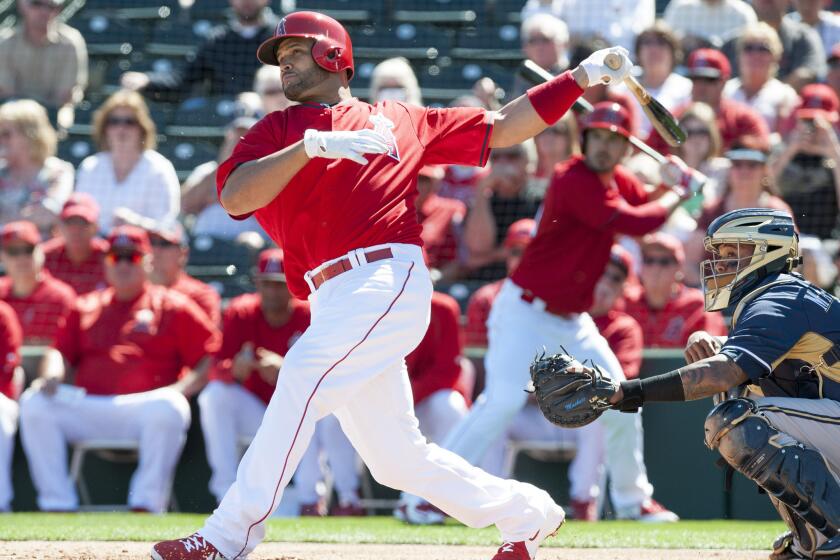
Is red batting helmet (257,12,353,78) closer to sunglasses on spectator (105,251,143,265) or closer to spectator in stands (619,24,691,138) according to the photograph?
sunglasses on spectator (105,251,143,265)

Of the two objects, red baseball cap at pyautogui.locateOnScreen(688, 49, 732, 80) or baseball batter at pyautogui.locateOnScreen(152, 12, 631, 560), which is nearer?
baseball batter at pyautogui.locateOnScreen(152, 12, 631, 560)

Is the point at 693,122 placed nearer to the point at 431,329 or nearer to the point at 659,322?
the point at 659,322

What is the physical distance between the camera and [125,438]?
7.55 m

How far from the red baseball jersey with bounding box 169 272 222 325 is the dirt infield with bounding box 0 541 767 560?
290cm

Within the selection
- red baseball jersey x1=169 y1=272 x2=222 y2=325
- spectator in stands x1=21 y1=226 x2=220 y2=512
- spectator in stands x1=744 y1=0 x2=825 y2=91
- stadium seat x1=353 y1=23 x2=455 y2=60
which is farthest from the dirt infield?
stadium seat x1=353 y1=23 x2=455 y2=60

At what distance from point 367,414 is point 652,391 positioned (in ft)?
2.98

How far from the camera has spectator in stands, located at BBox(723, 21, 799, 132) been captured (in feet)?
29.9

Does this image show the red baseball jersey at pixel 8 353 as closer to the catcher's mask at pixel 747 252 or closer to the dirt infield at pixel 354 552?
the dirt infield at pixel 354 552

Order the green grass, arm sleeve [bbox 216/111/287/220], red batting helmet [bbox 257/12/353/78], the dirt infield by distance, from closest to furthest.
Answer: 1. arm sleeve [bbox 216/111/287/220]
2. red batting helmet [bbox 257/12/353/78]
3. the dirt infield
4. the green grass

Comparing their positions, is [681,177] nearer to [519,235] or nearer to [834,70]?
[519,235]

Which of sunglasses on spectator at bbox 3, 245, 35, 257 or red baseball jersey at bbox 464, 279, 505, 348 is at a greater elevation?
sunglasses on spectator at bbox 3, 245, 35, 257

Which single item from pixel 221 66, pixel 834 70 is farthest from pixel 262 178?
pixel 221 66

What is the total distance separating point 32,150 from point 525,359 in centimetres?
417

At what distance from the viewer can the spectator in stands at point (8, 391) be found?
7449 mm
